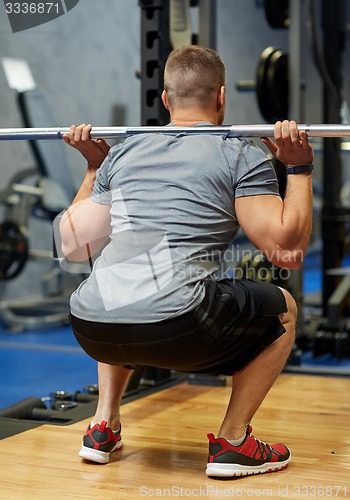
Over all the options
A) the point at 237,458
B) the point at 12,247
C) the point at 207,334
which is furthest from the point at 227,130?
the point at 12,247

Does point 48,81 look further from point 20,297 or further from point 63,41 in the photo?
point 20,297

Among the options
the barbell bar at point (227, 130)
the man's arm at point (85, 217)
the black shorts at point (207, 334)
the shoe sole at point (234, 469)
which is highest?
the barbell bar at point (227, 130)

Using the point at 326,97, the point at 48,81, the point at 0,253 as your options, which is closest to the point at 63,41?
the point at 48,81

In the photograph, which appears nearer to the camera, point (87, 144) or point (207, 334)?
point (207, 334)

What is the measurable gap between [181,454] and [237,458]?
265mm

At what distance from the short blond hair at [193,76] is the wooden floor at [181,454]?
3.01 feet

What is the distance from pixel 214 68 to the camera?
6.84 feet

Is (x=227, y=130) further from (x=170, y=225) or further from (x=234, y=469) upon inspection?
(x=234, y=469)

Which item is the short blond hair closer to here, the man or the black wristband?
the man

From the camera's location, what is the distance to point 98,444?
2.23m

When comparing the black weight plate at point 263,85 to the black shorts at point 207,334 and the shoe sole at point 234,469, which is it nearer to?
the black shorts at point 207,334

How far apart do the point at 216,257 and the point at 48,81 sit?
3820mm

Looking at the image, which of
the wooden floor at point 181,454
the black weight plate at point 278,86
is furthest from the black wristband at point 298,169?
the black weight plate at point 278,86

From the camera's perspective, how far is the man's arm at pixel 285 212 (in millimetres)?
1979
